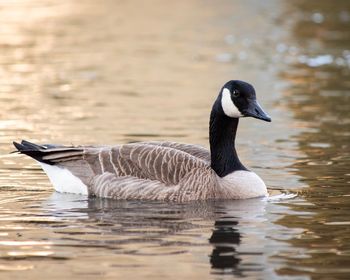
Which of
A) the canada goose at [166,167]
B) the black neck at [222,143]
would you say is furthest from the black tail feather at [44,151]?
the black neck at [222,143]

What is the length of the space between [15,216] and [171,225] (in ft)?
5.54

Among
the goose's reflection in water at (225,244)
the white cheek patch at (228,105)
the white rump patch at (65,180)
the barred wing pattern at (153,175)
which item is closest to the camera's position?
the goose's reflection in water at (225,244)

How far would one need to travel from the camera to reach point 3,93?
2181cm

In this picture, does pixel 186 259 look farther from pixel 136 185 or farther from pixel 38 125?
pixel 38 125

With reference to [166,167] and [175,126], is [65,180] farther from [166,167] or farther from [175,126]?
[175,126]

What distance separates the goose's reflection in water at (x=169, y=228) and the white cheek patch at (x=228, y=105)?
105cm

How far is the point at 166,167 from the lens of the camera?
40.6 feet

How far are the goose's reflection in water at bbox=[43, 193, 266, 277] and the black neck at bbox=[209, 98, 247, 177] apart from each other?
1.68 feet

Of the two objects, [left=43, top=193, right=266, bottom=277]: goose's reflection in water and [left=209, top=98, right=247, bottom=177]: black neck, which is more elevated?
[left=209, top=98, right=247, bottom=177]: black neck

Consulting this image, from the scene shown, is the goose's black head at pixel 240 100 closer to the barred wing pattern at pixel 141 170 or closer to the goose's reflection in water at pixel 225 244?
the barred wing pattern at pixel 141 170

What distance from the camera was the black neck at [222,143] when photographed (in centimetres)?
1267

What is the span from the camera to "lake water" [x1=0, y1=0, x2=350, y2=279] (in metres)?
9.66

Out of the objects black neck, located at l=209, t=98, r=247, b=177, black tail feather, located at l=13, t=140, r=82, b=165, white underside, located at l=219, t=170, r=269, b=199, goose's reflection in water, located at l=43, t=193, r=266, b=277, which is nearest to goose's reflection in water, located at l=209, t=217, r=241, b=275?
goose's reflection in water, located at l=43, t=193, r=266, b=277

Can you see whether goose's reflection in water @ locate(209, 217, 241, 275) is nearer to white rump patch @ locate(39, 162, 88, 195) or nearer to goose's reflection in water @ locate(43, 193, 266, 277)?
goose's reflection in water @ locate(43, 193, 266, 277)
